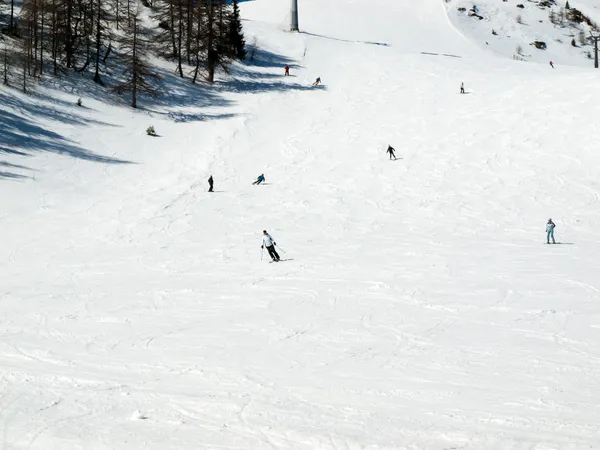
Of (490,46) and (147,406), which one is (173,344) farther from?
(490,46)

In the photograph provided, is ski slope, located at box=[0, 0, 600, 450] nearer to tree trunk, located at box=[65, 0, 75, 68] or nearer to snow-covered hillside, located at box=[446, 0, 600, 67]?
tree trunk, located at box=[65, 0, 75, 68]

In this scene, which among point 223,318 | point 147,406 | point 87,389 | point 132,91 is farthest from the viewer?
point 132,91

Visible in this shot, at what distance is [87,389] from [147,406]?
126 centimetres

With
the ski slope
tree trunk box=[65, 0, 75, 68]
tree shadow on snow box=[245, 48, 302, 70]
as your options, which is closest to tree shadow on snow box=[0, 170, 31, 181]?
the ski slope

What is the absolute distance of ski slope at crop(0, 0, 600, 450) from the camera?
8.77 meters

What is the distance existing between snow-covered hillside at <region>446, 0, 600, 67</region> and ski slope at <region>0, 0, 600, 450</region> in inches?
1548

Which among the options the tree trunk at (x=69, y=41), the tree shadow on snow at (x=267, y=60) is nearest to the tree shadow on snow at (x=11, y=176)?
the tree trunk at (x=69, y=41)

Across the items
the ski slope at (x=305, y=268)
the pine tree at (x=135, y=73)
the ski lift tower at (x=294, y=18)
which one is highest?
the ski lift tower at (x=294, y=18)

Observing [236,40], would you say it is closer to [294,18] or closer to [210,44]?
[210,44]

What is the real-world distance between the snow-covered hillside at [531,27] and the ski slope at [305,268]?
3932 cm

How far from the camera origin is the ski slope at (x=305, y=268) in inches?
345

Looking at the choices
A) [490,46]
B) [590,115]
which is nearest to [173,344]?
[590,115]

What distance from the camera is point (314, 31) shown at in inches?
2933

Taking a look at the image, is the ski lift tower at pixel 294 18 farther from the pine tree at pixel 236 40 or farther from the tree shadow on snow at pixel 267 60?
the pine tree at pixel 236 40
